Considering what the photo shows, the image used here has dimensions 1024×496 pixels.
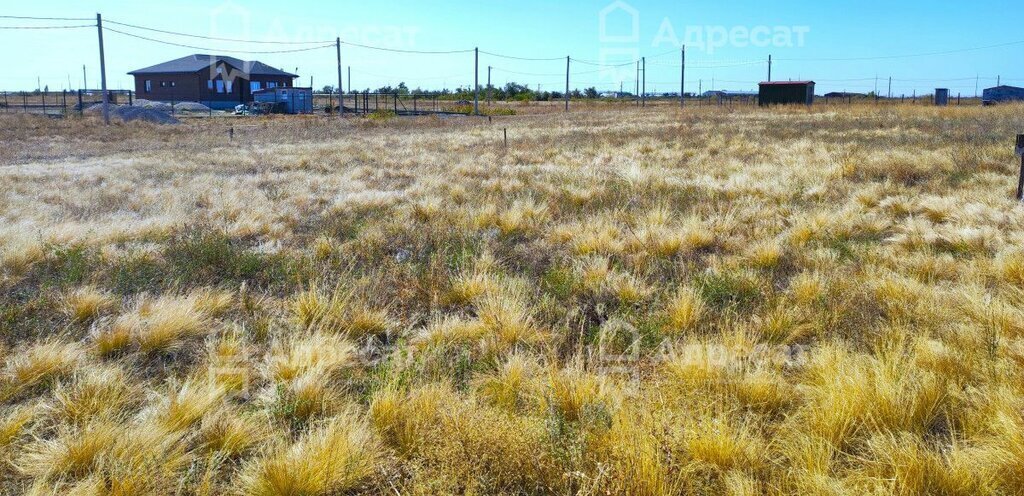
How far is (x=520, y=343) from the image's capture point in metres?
4.21

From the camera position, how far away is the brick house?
57469 millimetres

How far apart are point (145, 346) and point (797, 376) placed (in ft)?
13.2

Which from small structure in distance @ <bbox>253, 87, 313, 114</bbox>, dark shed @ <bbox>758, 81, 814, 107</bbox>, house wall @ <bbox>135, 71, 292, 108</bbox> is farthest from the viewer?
house wall @ <bbox>135, 71, 292, 108</bbox>

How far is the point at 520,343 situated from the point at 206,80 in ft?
203

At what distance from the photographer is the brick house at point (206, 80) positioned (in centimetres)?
5747

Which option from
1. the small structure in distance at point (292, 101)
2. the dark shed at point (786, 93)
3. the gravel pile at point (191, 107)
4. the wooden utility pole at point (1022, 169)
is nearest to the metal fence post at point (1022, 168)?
the wooden utility pole at point (1022, 169)

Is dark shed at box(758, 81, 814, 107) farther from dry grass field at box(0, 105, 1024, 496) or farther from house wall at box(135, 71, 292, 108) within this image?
house wall at box(135, 71, 292, 108)

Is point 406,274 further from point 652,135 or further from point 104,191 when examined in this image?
point 652,135

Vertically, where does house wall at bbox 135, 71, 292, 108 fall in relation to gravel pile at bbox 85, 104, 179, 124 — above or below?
above

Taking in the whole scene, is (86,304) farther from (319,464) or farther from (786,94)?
(786,94)

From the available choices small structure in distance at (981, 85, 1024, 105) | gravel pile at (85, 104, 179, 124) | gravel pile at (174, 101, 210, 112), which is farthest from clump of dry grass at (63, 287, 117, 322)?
small structure in distance at (981, 85, 1024, 105)

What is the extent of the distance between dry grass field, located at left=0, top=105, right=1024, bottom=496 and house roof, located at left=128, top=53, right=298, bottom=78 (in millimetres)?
55218

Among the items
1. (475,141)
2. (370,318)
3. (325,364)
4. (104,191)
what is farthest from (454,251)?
(475,141)

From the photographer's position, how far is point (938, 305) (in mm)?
4371
